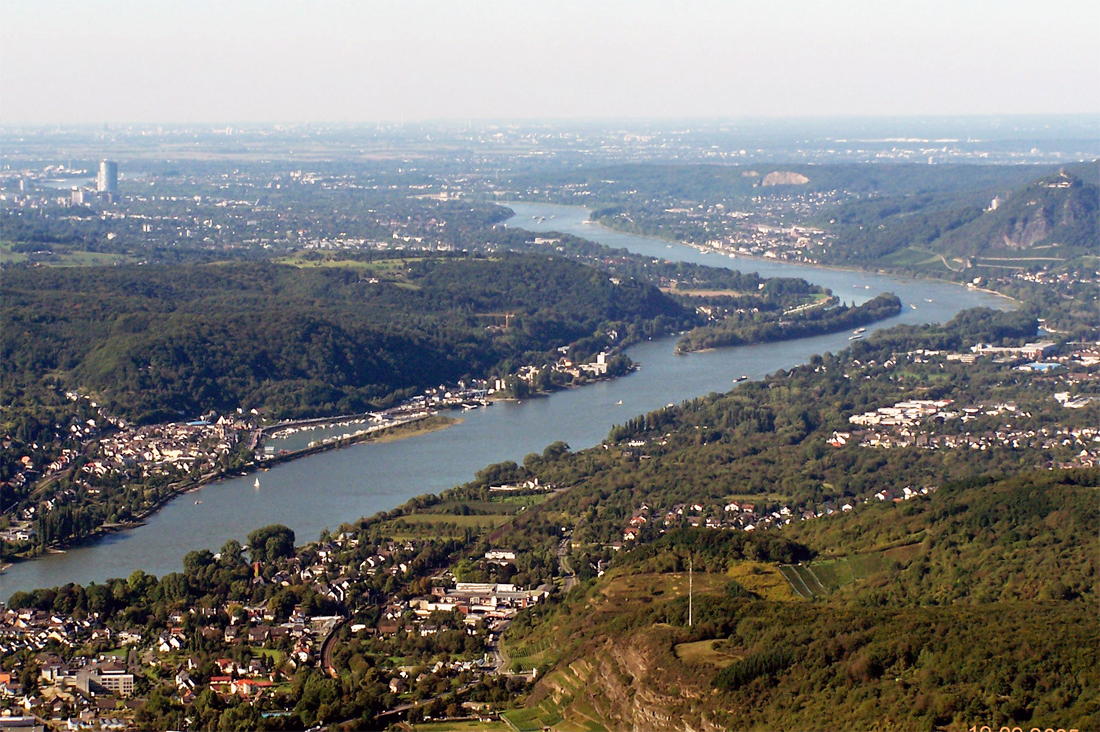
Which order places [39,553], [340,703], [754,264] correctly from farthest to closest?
[754,264] → [39,553] → [340,703]

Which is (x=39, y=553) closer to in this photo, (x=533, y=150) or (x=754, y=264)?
(x=754, y=264)

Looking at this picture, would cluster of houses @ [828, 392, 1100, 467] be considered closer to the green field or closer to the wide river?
the wide river

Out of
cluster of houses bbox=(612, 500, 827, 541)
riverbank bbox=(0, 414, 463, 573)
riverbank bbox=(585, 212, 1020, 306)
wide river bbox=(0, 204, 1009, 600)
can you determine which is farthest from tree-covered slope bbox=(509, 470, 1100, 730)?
riverbank bbox=(585, 212, 1020, 306)

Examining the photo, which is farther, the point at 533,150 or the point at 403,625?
the point at 533,150

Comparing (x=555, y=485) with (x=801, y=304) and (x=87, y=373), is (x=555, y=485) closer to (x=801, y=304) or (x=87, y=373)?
(x=87, y=373)


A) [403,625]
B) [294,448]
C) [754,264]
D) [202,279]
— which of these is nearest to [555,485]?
[294,448]

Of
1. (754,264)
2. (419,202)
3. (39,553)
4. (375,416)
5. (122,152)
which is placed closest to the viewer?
(39,553)

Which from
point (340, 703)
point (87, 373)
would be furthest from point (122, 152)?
point (340, 703)

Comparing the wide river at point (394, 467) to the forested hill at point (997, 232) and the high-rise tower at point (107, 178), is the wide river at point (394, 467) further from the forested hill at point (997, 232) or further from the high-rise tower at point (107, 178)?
the high-rise tower at point (107, 178)
